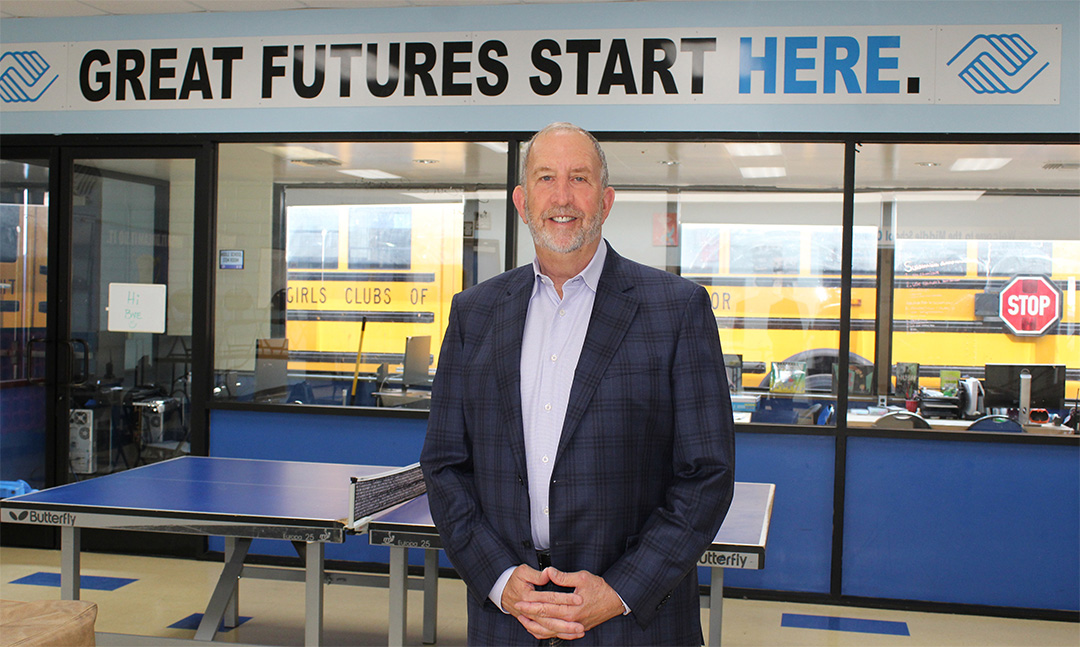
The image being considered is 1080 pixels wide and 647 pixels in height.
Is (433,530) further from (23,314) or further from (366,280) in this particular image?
(23,314)

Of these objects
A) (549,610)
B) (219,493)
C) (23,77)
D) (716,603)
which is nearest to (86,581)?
(219,493)

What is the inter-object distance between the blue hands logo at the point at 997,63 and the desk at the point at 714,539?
2.45 meters

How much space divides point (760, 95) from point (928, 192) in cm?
106

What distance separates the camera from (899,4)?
4.61m

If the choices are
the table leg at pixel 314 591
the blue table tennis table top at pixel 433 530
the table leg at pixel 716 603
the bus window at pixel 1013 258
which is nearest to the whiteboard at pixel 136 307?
the table leg at pixel 314 591

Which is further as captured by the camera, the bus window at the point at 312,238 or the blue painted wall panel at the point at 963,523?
the bus window at the point at 312,238

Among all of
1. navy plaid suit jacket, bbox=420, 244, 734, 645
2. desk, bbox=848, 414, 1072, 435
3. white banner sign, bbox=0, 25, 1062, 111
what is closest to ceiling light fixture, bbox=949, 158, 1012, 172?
white banner sign, bbox=0, 25, 1062, 111

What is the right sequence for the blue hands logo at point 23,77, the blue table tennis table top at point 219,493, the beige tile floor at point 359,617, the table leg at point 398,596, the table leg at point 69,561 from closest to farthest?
the blue table tennis table top at point 219,493 → the table leg at point 398,596 → the table leg at point 69,561 → the beige tile floor at point 359,617 → the blue hands logo at point 23,77

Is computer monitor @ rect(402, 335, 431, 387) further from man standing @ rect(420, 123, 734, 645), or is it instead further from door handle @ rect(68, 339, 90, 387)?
man standing @ rect(420, 123, 734, 645)

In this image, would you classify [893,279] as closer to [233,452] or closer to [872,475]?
[872,475]

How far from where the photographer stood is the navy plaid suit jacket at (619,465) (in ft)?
5.87

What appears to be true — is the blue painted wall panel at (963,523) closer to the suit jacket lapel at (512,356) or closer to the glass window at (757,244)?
the glass window at (757,244)

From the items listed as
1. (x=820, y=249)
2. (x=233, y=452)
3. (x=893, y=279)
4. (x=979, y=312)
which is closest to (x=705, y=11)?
(x=820, y=249)

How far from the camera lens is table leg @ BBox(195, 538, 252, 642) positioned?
364cm
